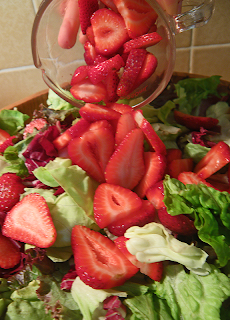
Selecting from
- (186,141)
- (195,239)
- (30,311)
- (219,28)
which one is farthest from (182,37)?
(30,311)

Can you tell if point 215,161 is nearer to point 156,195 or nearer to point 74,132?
point 156,195

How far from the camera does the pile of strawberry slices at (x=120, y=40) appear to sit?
78 cm

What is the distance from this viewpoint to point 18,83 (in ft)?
5.23

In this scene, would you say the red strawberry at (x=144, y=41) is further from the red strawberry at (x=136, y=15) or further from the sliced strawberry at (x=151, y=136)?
the sliced strawberry at (x=151, y=136)

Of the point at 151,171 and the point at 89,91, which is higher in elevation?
the point at 89,91

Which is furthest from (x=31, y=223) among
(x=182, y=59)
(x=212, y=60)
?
(x=212, y=60)

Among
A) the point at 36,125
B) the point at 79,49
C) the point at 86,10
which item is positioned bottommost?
the point at 36,125

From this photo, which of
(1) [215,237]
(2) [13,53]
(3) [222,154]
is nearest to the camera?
(1) [215,237]

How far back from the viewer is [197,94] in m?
1.19

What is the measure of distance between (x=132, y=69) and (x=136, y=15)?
16cm

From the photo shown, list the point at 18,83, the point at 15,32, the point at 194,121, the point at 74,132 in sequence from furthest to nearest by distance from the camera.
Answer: the point at 18,83 → the point at 15,32 → the point at 194,121 → the point at 74,132

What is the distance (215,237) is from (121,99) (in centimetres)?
56

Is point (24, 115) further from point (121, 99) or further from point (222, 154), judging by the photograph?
point (222, 154)

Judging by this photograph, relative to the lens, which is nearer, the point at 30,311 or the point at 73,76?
the point at 30,311
